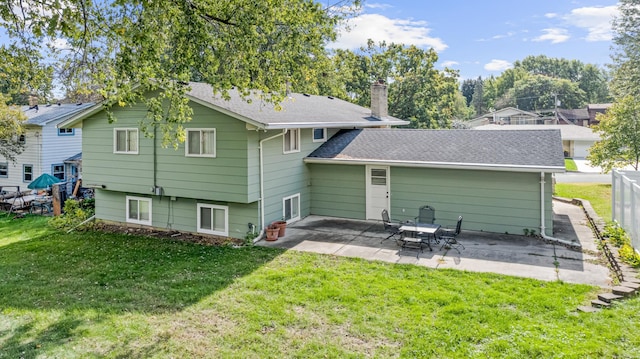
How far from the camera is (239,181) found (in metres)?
11.5

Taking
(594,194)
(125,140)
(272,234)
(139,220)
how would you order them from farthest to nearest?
1. (594,194)
2. (139,220)
3. (125,140)
4. (272,234)

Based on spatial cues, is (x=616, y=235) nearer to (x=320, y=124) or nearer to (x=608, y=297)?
(x=608, y=297)

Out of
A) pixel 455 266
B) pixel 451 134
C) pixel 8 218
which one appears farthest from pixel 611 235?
pixel 8 218

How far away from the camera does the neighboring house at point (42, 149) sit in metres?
21.3

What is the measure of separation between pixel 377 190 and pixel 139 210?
7.94 metres

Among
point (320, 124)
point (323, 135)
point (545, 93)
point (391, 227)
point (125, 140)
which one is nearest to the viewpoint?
point (391, 227)

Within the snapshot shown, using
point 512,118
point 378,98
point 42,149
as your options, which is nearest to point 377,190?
point 378,98

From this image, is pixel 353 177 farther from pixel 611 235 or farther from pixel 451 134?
pixel 611 235

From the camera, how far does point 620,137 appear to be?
845 inches

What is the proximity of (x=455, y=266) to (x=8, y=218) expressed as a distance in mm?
18061

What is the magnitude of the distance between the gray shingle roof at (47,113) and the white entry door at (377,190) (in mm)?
15115

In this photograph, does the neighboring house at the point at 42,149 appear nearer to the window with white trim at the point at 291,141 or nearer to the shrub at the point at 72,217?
the shrub at the point at 72,217

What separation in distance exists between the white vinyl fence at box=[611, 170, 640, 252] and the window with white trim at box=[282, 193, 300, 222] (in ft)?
29.6

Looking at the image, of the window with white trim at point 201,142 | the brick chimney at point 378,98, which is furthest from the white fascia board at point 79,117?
the brick chimney at point 378,98
